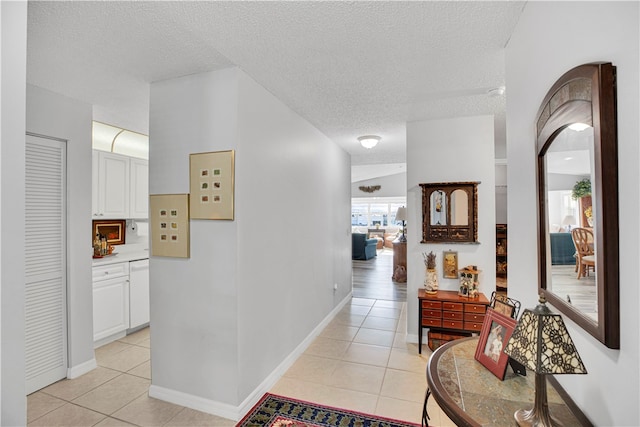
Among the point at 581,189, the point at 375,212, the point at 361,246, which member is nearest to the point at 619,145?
the point at 581,189

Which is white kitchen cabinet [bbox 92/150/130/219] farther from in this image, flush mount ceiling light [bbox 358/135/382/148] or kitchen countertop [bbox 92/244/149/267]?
flush mount ceiling light [bbox 358/135/382/148]

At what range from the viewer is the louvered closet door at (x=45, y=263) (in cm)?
255

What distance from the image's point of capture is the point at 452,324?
3133 mm

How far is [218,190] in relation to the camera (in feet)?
7.40

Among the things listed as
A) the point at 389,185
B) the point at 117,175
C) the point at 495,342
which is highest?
the point at 389,185

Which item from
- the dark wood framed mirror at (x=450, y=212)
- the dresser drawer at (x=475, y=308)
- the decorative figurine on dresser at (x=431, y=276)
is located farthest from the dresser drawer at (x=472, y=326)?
the dark wood framed mirror at (x=450, y=212)

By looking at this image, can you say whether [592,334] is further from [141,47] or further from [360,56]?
[141,47]

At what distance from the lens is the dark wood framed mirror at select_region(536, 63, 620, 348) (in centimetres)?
89

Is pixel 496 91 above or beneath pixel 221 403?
above

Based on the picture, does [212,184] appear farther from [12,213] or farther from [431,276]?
[431,276]

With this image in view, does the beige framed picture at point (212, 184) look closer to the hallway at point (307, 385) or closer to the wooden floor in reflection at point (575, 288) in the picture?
the hallway at point (307, 385)

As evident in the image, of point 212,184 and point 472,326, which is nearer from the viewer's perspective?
point 212,184

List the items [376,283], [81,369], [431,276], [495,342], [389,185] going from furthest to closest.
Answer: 1. [389,185]
2. [376,283]
3. [431,276]
4. [81,369]
5. [495,342]

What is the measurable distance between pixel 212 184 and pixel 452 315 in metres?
2.51
